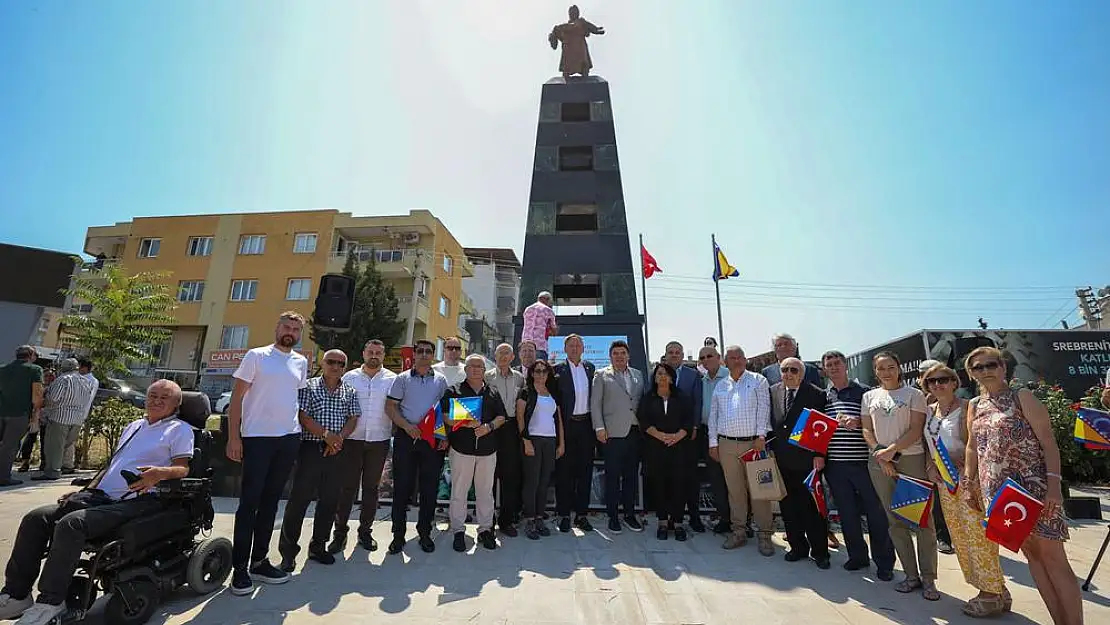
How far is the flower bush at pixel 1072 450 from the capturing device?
25.1 feet

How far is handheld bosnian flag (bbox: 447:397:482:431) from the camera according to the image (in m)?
4.29

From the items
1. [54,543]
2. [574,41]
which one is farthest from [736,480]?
[574,41]

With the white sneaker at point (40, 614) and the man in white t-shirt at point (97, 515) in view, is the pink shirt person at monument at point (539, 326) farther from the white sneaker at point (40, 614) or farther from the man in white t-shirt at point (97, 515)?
the white sneaker at point (40, 614)

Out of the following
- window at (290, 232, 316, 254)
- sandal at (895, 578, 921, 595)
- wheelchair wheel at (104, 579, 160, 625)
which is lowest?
sandal at (895, 578, 921, 595)

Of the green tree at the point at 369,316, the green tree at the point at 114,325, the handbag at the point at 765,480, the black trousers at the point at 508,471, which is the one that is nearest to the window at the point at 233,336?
the green tree at the point at 369,316

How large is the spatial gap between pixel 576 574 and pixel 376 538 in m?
2.08

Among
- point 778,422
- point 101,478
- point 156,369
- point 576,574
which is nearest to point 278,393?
point 101,478

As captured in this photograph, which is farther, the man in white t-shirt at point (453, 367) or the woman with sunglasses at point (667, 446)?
the man in white t-shirt at point (453, 367)

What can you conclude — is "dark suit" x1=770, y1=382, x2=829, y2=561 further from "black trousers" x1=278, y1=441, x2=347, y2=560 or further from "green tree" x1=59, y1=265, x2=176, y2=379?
"green tree" x1=59, y1=265, x2=176, y2=379

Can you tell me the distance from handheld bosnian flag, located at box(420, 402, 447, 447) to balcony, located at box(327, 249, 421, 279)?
20.8 metres

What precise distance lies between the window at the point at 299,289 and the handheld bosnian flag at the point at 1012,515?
2635 cm

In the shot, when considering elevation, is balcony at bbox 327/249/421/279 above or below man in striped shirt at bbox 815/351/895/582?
above

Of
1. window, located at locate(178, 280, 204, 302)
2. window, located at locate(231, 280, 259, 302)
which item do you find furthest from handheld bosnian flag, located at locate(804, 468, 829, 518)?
window, located at locate(178, 280, 204, 302)

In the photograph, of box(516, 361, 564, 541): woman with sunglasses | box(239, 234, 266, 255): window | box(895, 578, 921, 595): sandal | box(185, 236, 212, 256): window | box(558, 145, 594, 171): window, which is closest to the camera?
box(895, 578, 921, 595): sandal
